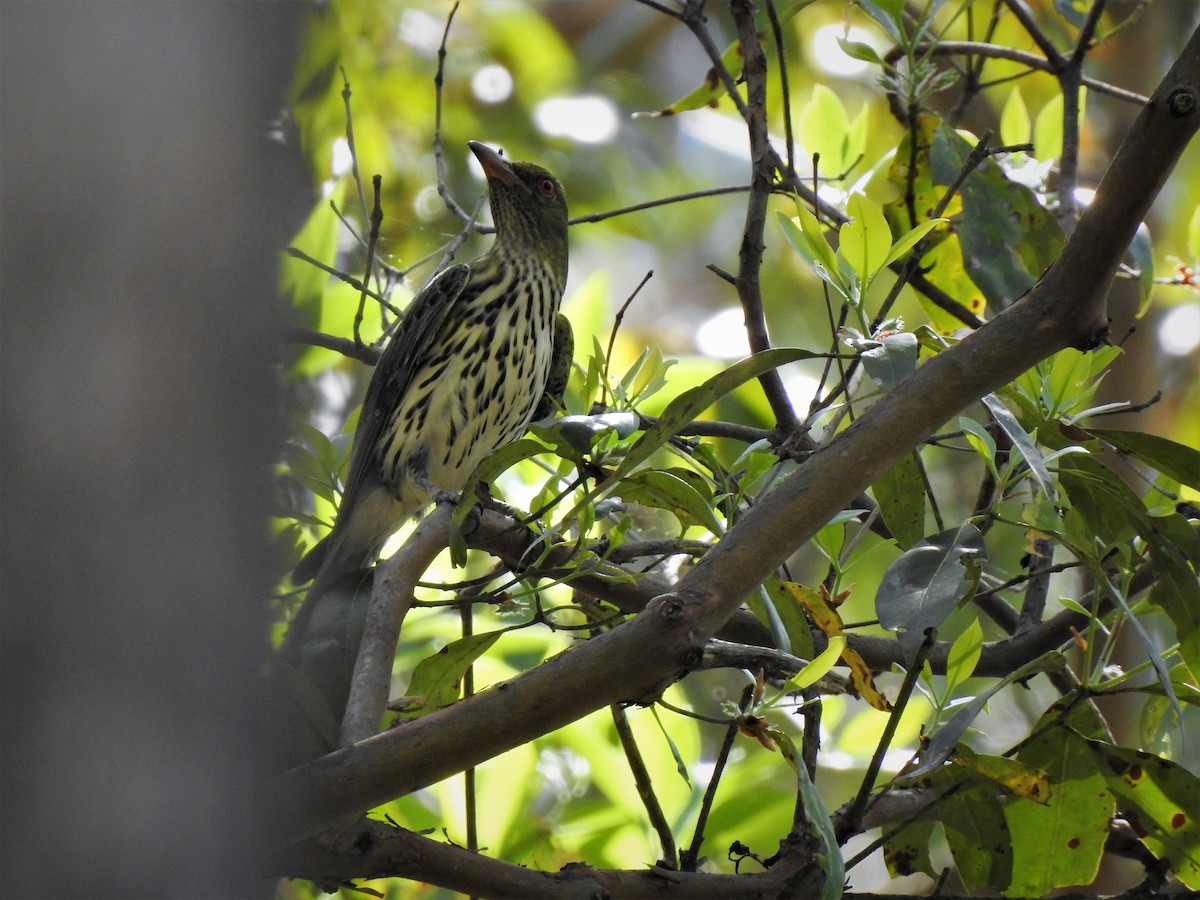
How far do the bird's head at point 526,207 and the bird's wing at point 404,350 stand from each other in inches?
11.5

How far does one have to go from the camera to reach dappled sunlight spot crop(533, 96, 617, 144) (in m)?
5.41

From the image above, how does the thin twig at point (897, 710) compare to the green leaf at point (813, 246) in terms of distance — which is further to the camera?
the green leaf at point (813, 246)

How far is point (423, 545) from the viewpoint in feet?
8.27

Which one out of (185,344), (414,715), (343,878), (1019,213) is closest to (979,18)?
(1019,213)

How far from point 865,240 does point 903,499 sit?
0.43 m

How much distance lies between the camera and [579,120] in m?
5.47

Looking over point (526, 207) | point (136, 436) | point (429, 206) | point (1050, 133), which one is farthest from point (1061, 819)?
point (429, 206)

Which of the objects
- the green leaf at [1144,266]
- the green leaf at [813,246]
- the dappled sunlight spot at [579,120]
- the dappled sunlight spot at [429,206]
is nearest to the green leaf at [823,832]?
the green leaf at [813,246]

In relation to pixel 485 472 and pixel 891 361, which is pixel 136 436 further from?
pixel 891 361

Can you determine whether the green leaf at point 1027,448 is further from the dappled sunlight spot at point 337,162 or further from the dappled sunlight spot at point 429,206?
the dappled sunlight spot at point 429,206

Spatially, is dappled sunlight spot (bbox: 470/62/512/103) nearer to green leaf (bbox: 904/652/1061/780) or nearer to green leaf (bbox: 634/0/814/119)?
green leaf (bbox: 634/0/814/119)

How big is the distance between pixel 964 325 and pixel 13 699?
2.35 metres

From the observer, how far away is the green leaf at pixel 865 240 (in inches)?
72.9

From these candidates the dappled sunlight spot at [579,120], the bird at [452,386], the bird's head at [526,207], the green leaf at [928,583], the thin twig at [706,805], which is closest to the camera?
the green leaf at [928,583]
